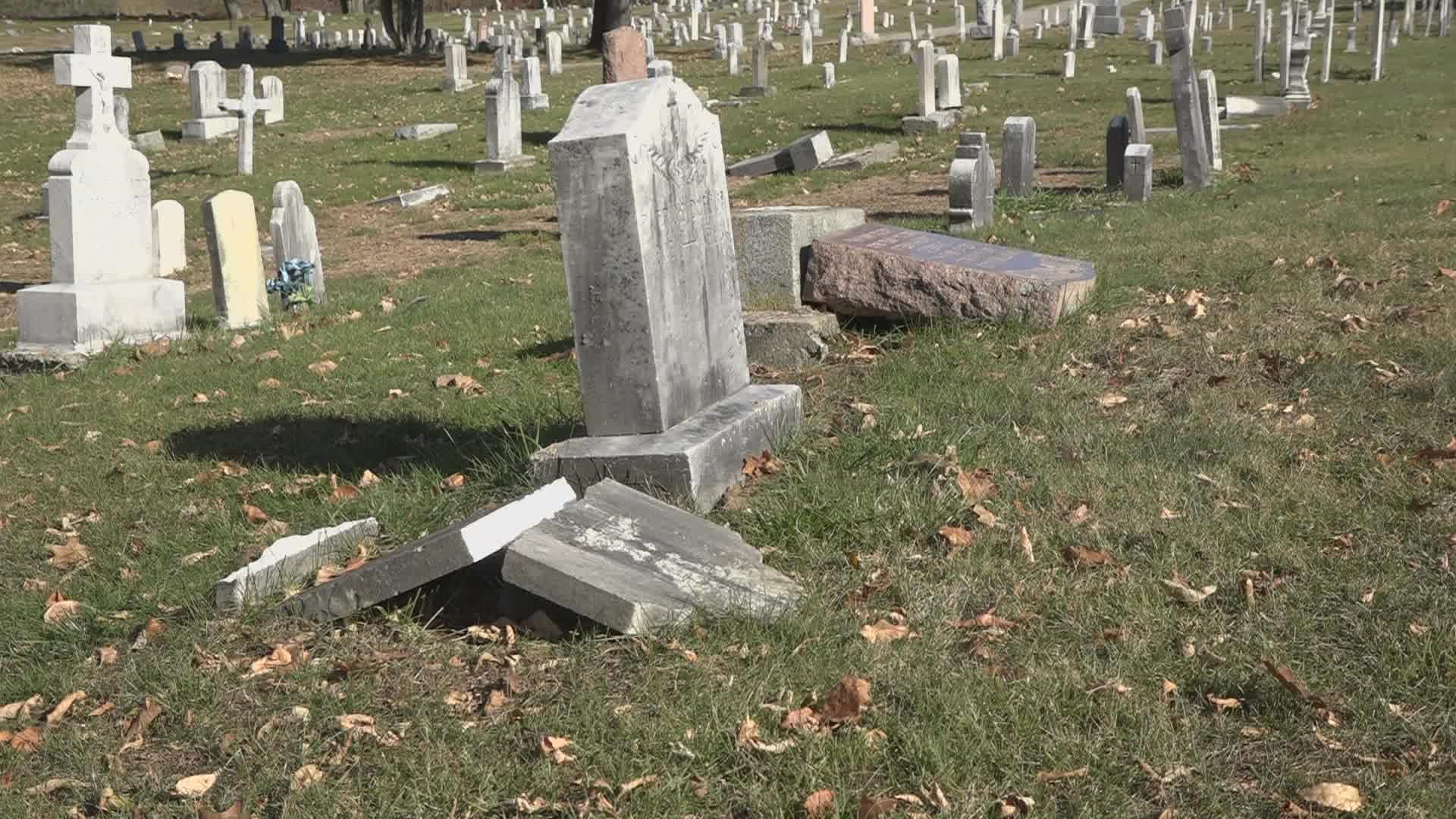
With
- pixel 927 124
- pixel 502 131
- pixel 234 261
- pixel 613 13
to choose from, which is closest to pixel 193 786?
pixel 234 261

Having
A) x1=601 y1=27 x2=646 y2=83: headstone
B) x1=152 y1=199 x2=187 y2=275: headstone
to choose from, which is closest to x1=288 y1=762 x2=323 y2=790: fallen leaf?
x1=601 y1=27 x2=646 y2=83: headstone

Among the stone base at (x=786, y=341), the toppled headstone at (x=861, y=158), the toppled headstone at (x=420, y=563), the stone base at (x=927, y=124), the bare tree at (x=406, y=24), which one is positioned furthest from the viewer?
Answer: the bare tree at (x=406, y=24)

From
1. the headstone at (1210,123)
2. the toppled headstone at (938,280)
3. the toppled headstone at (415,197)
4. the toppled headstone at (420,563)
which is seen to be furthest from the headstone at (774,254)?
the toppled headstone at (415,197)

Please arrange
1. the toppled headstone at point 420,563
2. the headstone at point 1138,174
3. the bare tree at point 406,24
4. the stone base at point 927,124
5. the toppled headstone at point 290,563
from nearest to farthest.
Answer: the toppled headstone at point 420,563 → the toppled headstone at point 290,563 → the headstone at point 1138,174 → the stone base at point 927,124 → the bare tree at point 406,24

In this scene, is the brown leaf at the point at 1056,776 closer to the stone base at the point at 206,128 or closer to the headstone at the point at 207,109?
the headstone at the point at 207,109

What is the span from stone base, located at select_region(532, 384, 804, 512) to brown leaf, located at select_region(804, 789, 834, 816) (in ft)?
6.52

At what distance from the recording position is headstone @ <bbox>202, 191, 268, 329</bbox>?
37.4ft

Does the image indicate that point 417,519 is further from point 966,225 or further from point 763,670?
point 966,225

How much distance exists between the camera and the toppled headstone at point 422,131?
24844mm

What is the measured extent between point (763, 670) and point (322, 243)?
44.2ft

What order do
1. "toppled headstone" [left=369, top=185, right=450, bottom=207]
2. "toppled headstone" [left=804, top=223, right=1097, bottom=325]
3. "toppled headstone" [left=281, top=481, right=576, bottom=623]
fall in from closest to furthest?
"toppled headstone" [left=281, top=481, right=576, bottom=623] → "toppled headstone" [left=804, top=223, right=1097, bottom=325] → "toppled headstone" [left=369, top=185, right=450, bottom=207]

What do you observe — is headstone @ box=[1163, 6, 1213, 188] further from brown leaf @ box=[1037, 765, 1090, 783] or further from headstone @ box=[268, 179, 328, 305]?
brown leaf @ box=[1037, 765, 1090, 783]

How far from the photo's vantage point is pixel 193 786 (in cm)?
394

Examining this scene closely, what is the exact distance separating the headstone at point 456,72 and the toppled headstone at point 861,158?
14.4 meters
